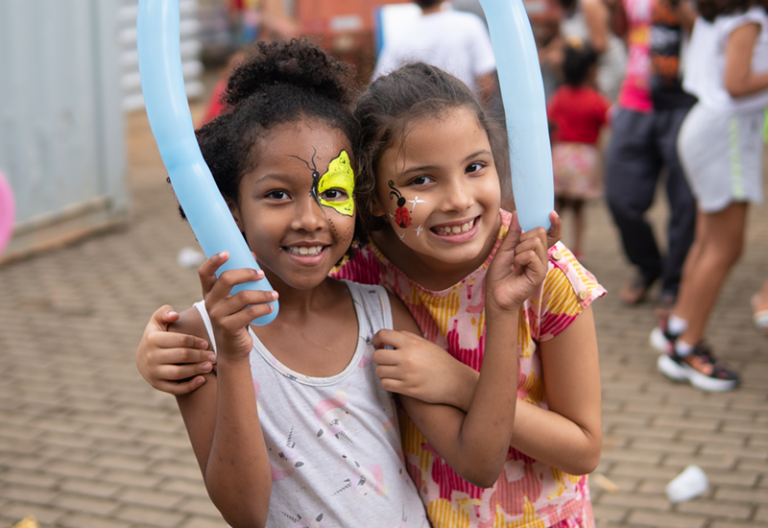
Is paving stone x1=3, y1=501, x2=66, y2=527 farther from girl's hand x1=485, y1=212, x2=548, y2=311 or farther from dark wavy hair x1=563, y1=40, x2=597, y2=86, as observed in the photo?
dark wavy hair x1=563, y1=40, x2=597, y2=86

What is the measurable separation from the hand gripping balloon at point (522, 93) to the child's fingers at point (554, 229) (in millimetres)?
55

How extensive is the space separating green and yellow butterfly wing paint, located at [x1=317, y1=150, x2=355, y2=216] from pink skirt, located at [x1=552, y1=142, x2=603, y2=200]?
4.91 m

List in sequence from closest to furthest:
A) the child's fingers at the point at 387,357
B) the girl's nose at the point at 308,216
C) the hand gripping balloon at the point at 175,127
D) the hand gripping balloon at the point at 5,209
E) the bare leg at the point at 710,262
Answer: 1. the hand gripping balloon at the point at 175,127
2. the girl's nose at the point at 308,216
3. the child's fingers at the point at 387,357
4. the hand gripping balloon at the point at 5,209
5. the bare leg at the point at 710,262

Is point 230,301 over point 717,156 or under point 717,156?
over

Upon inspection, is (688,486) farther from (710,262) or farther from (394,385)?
(394,385)

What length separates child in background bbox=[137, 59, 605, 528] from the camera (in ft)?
5.54

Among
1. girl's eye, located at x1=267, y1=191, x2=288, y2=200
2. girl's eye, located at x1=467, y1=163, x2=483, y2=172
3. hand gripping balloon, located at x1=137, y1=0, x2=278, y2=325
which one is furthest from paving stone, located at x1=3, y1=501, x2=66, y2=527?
girl's eye, located at x1=467, y1=163, x2=483, y2=172

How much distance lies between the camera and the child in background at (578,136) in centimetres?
643

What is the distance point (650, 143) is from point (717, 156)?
3.07 ft

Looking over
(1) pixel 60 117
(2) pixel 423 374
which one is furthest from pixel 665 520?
(1) pixel 60 117

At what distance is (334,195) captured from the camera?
1.69 m

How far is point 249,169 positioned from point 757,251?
5845mm

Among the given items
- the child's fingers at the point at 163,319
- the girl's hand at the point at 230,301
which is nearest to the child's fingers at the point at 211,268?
the girl's hand at the point at 230,301

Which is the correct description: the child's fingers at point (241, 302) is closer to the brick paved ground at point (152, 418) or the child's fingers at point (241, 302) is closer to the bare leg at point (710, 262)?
the brick paved ground at point (152, 418)
